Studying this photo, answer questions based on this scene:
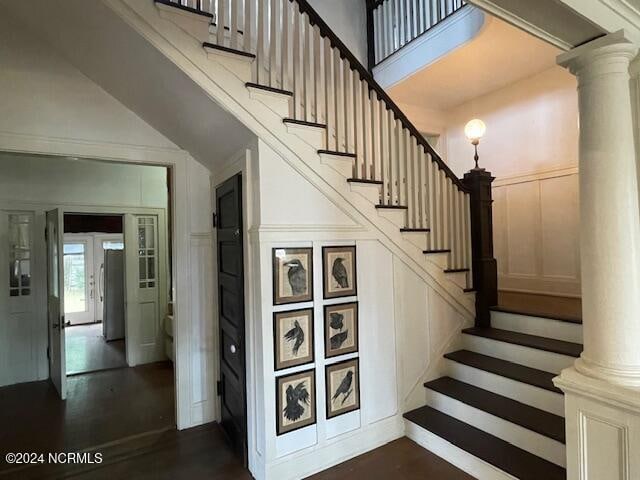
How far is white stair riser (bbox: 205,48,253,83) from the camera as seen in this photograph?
6.59 feet

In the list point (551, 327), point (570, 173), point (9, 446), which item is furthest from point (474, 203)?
point (9, 446)

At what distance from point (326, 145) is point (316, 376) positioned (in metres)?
1.59

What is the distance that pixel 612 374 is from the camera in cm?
143

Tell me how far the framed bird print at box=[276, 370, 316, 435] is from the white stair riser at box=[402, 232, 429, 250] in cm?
126

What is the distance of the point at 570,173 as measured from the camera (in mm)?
3842

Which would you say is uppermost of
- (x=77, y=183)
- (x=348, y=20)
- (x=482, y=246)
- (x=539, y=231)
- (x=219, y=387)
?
(x=348, y=20)

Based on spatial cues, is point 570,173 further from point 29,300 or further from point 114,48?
point 29,300

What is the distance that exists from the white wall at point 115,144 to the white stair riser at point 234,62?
1158 millimetres

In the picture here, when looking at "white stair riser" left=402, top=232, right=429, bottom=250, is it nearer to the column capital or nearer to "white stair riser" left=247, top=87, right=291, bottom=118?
"white stair riser" left=247, top=87, right=291, bottom=118

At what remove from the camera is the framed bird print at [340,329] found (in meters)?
2.43

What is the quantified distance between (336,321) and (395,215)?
0.94 meters

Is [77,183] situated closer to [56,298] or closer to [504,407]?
[56,298]

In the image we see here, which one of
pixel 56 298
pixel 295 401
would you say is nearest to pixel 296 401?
pixel 295 401

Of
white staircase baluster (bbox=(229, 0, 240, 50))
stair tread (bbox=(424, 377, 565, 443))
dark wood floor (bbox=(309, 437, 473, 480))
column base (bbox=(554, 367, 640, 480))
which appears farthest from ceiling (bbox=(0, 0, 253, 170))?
stair tread (bbox=(424, 377, 565, 443))
